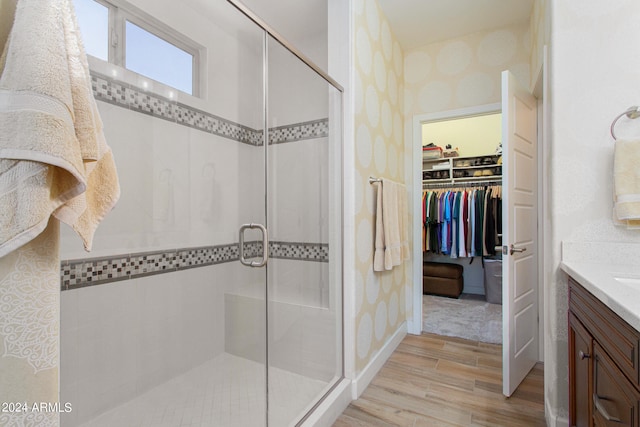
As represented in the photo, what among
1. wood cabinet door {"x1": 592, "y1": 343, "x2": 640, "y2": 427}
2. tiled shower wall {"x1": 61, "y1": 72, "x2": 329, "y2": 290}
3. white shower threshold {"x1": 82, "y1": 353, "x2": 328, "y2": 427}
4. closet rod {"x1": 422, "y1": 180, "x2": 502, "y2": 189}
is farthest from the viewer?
closet rod {"x1": 422, "y1": 180, "x2": 502, "y2": 189}

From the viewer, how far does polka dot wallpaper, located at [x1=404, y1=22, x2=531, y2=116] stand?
262 centimetres

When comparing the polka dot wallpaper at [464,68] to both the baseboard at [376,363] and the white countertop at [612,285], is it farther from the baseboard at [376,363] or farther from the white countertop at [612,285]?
the baseboard at [376,363]

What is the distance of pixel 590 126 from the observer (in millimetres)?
1566

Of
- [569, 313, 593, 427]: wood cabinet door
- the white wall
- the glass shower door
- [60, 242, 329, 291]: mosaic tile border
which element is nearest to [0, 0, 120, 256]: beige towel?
[60, 242, 329, 291]: mosaic tile border

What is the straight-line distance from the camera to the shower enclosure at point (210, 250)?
1281 millimetres

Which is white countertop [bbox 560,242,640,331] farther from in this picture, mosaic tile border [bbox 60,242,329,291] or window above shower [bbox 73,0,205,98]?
window above shower [bbox 73,0,205,98]

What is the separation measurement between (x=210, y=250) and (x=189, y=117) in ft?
2.33

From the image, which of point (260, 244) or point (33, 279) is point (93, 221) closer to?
point (33, 279)

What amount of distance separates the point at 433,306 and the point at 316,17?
348cm

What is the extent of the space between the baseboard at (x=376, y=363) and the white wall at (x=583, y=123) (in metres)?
1.06

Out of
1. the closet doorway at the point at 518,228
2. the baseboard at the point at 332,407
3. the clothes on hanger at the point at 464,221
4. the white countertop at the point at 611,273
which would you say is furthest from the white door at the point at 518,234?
the clothes on hanger at the point at 464,221

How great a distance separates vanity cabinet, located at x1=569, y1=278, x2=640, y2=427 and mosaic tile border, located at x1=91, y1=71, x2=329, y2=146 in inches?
63.0

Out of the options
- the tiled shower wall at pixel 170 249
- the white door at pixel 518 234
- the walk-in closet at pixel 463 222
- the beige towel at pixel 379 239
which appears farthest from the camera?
the walk-in closet at pixel 463 222

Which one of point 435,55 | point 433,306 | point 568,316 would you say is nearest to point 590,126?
point 568,316
